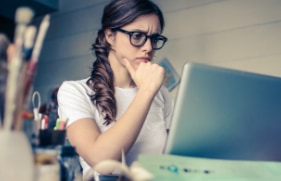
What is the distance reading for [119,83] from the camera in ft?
4.27

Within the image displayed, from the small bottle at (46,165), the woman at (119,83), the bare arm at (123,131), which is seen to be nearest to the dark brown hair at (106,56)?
the woman at (119,83)

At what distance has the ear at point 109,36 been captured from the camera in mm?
1245

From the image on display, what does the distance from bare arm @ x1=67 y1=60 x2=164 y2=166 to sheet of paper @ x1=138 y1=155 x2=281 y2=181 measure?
0.27 metres

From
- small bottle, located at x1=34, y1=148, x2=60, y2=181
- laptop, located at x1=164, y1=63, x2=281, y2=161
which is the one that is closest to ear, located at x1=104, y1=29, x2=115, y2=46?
laptop, located at x1=164, y1=63, x2=281, y2=161

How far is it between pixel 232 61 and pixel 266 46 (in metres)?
0.20

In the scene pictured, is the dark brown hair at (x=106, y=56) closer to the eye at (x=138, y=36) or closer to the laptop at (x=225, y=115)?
the eye at (x=138, y=36)

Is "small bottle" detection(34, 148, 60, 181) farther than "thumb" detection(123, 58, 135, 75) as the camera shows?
No

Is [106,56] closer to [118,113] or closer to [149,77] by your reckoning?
[118,113]

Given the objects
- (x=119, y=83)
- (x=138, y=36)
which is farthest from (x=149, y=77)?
(x=119, y=83)

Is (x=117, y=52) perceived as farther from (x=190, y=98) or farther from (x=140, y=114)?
(x=190, y=98)

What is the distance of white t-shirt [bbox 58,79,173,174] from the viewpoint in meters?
1.08

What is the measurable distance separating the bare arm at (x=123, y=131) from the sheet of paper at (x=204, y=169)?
0.88 feet

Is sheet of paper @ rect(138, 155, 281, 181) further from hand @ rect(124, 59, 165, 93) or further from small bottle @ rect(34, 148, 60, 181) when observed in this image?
hand @ rect(124, 59, 165, 93)

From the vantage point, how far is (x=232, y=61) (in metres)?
1.94
